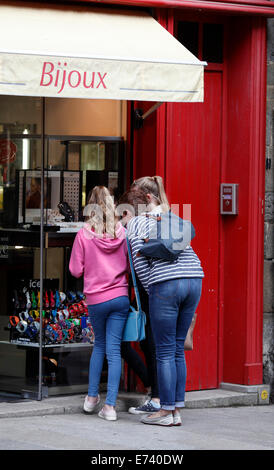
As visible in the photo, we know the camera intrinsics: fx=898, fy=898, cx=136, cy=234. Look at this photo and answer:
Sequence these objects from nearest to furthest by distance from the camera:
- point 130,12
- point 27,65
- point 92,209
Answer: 1. point 27,65
2. point 92,209
3. point 130,12

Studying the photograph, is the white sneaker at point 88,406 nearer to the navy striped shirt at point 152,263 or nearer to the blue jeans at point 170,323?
the blue jeans at point 170,323

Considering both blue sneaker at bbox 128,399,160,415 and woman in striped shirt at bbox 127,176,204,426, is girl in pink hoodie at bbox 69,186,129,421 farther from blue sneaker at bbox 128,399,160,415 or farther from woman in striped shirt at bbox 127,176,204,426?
blue sneaker at bbox 128,399,160,415

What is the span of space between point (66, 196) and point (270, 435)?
2.80m

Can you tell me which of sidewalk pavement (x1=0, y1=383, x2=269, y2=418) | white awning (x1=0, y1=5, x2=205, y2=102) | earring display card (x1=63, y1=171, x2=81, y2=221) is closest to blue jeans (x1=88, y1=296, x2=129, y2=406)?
sidewalk pavement (x1=0, y1=383, x2=269, y2=418)

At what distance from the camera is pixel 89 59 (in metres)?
6.89

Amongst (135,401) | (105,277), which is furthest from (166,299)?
(135,401)

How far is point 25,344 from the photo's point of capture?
317 inches

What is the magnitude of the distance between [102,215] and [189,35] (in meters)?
2.17

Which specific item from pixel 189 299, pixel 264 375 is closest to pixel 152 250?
pixel 189 299

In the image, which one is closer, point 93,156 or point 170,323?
point 170,323

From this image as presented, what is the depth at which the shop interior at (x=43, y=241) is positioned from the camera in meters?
8.04

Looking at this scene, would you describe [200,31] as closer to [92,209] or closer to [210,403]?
[92,209]

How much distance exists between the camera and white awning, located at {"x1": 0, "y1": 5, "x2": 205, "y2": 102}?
22.1ft

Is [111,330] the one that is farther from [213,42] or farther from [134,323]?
[213,42]
